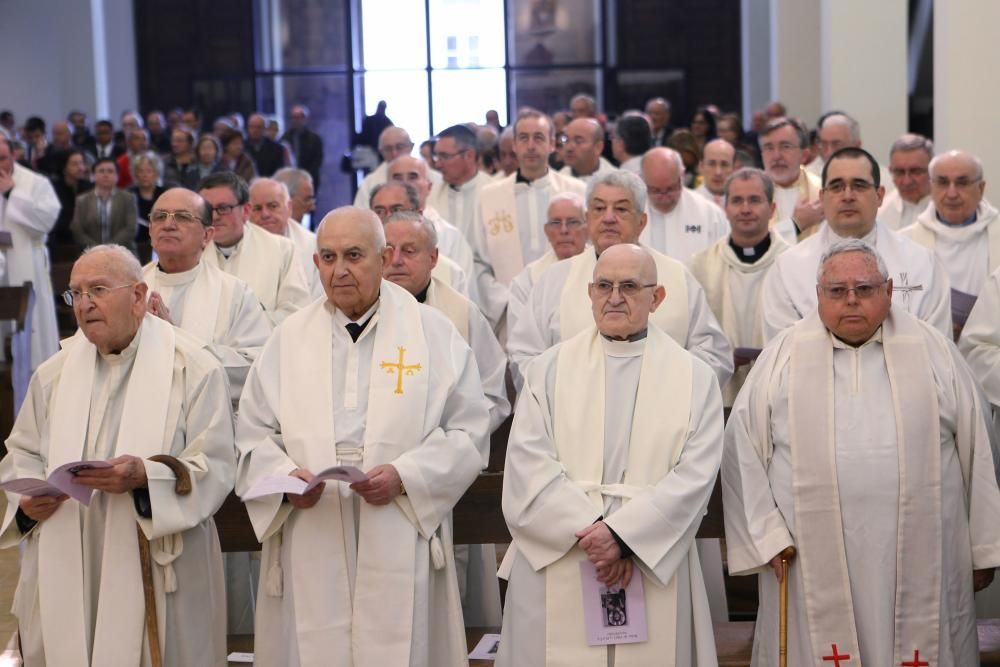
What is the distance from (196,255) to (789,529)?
120 inches

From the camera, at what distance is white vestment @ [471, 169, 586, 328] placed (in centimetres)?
983

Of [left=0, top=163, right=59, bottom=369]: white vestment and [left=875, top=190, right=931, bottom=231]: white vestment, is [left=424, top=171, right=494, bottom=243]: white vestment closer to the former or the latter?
[left=875, top=190, right=931, bottom=231]: white vestment

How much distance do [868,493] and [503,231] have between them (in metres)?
4.84

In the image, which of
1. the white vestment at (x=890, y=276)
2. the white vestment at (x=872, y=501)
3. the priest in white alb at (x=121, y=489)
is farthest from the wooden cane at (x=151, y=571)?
the white vestment at (x=890, y=276)

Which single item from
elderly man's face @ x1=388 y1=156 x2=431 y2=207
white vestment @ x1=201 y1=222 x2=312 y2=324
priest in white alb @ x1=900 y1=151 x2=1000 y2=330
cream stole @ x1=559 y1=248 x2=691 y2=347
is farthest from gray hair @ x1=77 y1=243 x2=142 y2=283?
priest in white alb @ x1=900 y1=151 x2=1000 y2=330

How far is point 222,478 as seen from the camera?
5348 mm

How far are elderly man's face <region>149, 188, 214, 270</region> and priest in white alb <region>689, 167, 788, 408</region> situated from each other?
275 cm

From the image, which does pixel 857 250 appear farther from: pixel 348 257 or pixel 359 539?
pixel 359 539

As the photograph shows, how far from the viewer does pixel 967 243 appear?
7980mm

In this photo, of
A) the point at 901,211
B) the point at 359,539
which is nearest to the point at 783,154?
the point at 901,211

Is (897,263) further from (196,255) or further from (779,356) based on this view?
(196,255)

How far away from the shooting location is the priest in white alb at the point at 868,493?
5.34 metres

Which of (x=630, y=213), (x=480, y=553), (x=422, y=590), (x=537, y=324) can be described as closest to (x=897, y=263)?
(x=630, y=213)

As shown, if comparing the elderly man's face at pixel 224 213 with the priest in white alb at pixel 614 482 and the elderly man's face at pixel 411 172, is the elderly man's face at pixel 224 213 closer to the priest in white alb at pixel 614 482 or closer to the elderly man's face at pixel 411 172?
the elderly man's face at pixel 411 172
